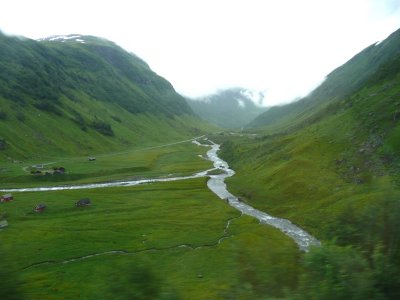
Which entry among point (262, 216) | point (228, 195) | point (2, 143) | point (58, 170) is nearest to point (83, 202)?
point (228, 195)

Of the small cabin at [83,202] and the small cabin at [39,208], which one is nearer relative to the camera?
the small cabin at [39,208]

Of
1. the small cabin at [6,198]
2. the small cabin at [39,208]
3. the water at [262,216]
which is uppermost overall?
the small cabin at [6,198]

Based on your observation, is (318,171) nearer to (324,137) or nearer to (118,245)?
(324,137)

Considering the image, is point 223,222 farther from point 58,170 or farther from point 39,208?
point 58,170

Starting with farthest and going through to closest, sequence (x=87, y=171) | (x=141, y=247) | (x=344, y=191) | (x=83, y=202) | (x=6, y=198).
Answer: (x=87, y=171) < (x=6, y=198) < (x=83, y=202) < (x=344, y=191) < (x=141, y=247)

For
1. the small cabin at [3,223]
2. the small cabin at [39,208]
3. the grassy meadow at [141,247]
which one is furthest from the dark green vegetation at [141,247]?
the small cabin at [39,208]

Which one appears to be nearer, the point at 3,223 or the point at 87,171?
the point at 3,223

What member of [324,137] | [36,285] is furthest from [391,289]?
[324,137]

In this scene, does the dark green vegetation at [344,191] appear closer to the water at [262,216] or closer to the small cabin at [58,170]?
the water at [262,216]

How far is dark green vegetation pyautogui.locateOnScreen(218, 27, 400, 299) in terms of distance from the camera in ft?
51.5

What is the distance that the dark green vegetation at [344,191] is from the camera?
1571cm

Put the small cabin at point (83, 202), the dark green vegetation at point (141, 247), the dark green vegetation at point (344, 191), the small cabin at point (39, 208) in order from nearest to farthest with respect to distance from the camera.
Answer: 1. the dark green vegetation at point (344, 191)
2. the dark green vegetation at point (141, 247)
3. the small cabin at point (39, 208)
4. the small cabin at point (83, 202)

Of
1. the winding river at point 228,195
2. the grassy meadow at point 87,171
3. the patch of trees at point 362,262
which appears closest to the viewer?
the patch of trees at point 362,262

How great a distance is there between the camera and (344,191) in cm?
9750
